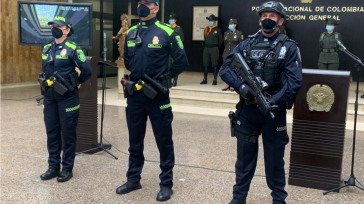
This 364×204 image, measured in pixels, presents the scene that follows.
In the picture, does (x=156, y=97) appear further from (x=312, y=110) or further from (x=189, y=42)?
(x=189, y=42)

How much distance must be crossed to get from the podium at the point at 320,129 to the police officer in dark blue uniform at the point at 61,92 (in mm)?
2511

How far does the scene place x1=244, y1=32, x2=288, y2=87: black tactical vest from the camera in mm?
3398

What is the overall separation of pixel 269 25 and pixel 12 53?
10507 mm

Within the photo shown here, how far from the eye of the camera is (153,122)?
3.97 meters

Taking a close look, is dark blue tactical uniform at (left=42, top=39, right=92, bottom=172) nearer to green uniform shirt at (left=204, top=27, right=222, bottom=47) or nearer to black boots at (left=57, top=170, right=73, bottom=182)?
black boots at (left=57, top=170, right=73, bottom=182)

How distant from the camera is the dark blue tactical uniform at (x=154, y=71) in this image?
3861 millimetres

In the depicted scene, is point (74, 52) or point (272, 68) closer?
point (272, 68)

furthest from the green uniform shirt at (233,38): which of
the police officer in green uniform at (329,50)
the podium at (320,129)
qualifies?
the podium at (320,129)

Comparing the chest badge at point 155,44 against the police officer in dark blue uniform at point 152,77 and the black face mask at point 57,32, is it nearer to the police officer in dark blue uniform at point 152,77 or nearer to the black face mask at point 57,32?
the police officer in dark blue uniform at point 152,77

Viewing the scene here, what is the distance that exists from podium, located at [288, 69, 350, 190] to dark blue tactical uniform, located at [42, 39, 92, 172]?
251 centimetres

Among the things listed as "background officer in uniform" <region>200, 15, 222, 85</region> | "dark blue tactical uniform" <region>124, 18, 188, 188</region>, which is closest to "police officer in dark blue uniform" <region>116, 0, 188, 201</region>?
"dark blue tactical uniform" <region>124, 18, 188, 188</region>

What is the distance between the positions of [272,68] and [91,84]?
294cm

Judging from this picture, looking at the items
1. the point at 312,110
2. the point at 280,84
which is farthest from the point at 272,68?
the point at 312,110

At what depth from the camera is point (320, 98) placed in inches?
166
